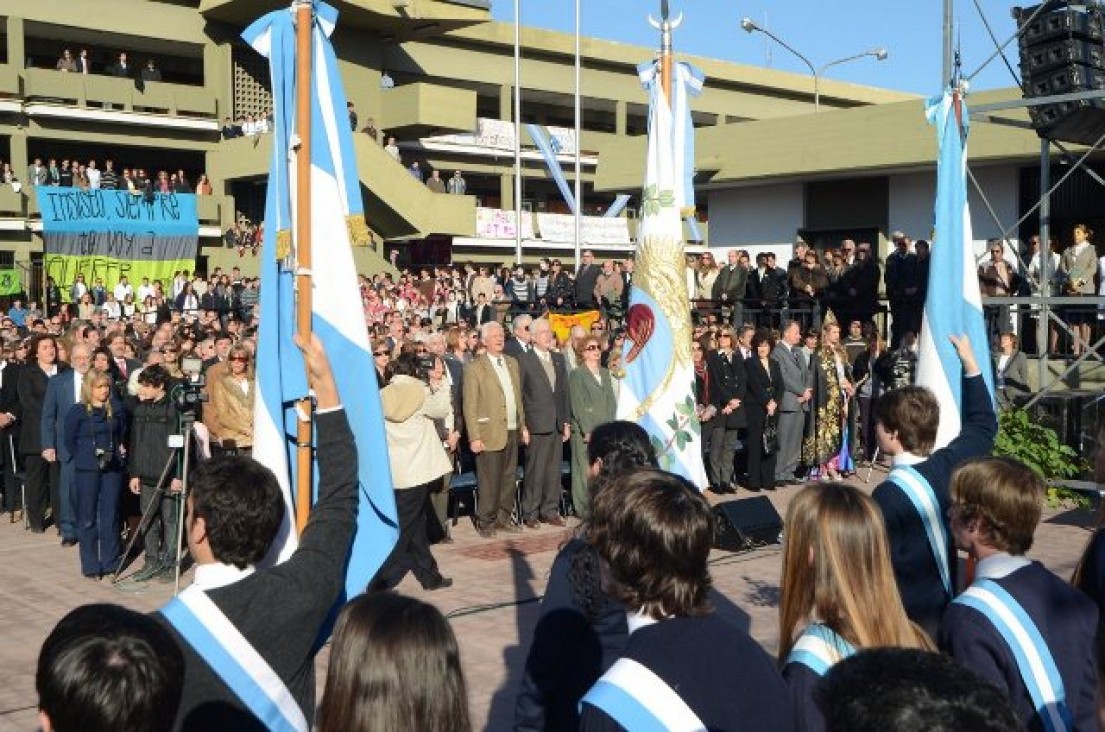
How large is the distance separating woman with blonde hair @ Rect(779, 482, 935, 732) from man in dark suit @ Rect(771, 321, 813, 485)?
40.3 ft

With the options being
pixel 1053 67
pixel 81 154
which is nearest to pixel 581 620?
pixel 1053 67

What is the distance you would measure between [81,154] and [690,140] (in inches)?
1365

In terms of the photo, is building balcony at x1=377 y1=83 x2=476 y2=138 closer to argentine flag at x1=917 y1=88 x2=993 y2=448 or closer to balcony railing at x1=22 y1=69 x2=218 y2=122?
balcony railing at x1=22 y1=69 x2=218 y2=122

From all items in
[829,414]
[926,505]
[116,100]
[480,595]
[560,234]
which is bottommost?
[480,595]

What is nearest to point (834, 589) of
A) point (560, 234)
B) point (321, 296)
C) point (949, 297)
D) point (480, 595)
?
point (321, 296)

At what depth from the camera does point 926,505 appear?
15.0 feet

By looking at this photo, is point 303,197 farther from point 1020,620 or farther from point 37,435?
point 37,435

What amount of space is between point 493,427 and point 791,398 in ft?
16.3

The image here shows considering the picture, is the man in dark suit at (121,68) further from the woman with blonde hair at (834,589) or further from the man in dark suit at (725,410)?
the woman with blonde hair at (834,589)

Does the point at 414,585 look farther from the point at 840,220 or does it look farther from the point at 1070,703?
the point at 840,220

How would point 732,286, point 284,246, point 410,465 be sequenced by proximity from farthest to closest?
point 732,286, point 410,465, point 284,246

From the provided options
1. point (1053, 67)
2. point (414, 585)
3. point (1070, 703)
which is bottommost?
point (414, 585)

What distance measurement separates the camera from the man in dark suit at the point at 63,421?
11156 millimetres

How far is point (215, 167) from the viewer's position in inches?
1569
